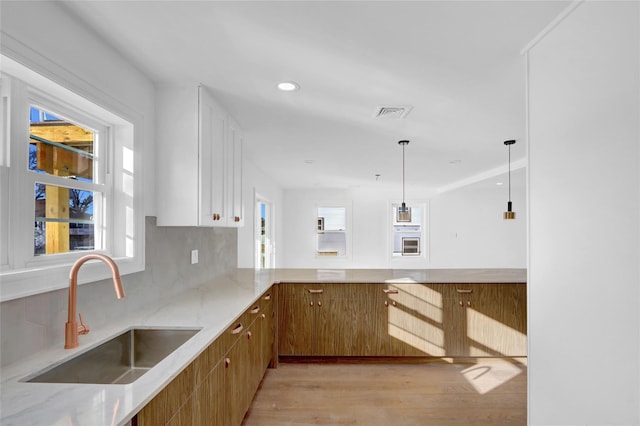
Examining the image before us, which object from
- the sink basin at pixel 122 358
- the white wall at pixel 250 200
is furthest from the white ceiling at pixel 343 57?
the sink basin at pixel 122 358

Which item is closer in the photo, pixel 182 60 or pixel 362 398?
pixel 182 60

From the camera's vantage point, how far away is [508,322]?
11.2ft

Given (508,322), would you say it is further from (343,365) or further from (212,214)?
(212,214)

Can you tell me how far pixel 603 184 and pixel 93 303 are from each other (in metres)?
2.25

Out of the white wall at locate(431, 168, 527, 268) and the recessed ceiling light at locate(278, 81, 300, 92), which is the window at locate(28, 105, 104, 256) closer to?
the recessed ceiling light at locate(278, 81, 300, 92)

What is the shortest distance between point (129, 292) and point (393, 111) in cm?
222

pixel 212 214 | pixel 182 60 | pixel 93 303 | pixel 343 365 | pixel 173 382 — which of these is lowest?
pixel 343 365

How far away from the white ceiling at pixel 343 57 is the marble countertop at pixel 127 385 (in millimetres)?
1411

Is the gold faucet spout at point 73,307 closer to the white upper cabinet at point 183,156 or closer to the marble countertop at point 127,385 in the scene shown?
the marble countertop at point 127,385

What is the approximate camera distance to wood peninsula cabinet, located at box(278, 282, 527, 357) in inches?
134

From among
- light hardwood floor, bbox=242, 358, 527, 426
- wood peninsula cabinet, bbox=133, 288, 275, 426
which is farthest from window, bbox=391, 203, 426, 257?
wood peninsula cabinet, bbox=133, 288, 275, 426

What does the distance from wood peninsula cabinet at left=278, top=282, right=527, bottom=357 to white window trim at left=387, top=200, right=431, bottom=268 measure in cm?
497

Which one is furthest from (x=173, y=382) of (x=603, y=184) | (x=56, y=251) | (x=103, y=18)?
(x=603, y=184)

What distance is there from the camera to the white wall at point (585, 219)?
46.7 inches
